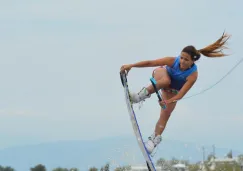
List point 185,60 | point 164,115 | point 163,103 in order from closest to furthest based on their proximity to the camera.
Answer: point 185,60 < point 163,103 < point 164,115

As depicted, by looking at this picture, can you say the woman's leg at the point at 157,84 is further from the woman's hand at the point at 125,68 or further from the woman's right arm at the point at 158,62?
the woman's hand at the point at 125,68

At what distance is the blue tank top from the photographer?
15547 mm

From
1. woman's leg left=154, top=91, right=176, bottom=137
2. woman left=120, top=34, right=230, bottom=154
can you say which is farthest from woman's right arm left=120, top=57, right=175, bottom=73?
woman's leg left=154, top=91, right=176, bottom=137

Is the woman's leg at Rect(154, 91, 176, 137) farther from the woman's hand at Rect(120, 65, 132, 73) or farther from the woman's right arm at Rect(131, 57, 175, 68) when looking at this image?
the woman's hand at Rect(120, 65, 132, 73)

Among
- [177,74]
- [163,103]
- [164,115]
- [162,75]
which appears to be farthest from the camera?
[164,115]

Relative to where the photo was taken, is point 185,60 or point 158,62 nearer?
point 185,60

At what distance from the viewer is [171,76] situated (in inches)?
621

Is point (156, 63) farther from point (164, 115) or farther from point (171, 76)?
point (164, 115)

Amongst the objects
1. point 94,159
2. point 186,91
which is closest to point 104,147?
point 94,159

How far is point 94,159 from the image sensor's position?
56.6ft

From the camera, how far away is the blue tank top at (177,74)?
612 inches

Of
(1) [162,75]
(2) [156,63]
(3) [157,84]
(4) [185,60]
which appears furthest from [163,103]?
(4) [185,60]

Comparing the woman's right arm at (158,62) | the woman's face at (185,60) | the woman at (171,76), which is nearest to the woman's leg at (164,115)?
the woman at (171,76)

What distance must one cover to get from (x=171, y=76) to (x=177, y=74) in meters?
0.18
